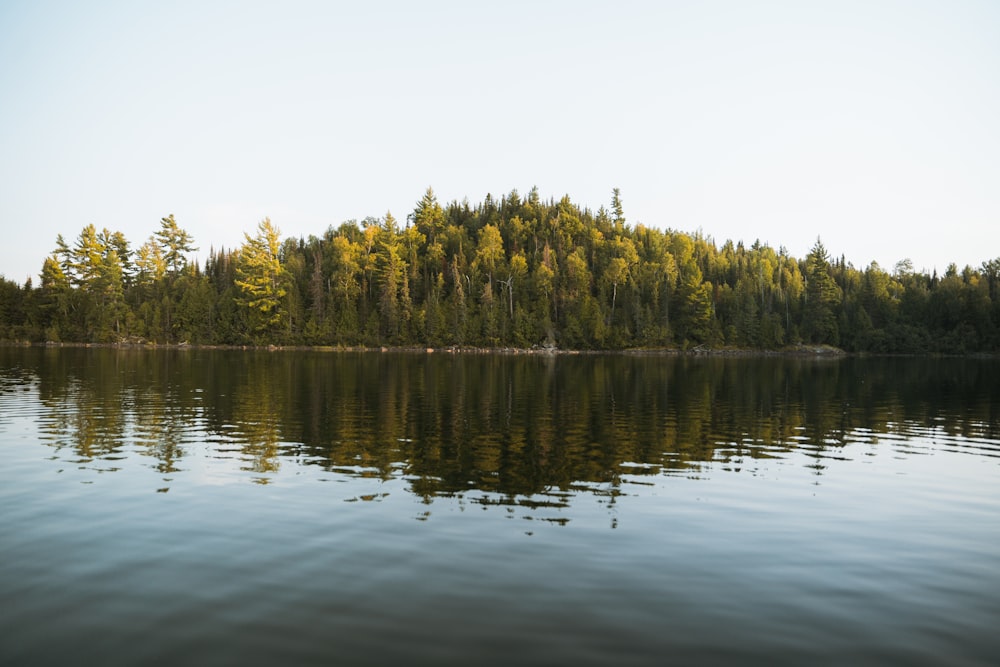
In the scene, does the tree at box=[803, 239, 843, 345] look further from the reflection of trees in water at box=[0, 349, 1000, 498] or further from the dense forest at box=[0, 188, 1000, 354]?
the reflection of trees in water at box=[0, 349, 1000, 498]

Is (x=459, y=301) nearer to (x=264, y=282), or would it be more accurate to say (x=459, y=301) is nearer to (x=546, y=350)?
(x=546, y=350)

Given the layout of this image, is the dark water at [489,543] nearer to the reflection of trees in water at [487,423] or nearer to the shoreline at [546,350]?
the reflection of trees in water at [487,423]

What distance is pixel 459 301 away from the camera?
165000 mm

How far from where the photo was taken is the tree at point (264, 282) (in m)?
160

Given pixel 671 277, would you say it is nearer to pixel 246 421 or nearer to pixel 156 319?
pixel 156 319

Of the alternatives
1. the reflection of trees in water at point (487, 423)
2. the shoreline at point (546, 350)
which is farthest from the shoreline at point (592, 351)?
the reflection of trees in water at point (487, 423)

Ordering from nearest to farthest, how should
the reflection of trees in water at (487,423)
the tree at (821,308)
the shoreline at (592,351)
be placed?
the reflection of trees in water at (487,423) < the shoreline at (592,351) < the tree at (821,308)

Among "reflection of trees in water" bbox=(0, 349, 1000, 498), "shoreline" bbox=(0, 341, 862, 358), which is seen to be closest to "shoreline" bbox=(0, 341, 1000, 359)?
"shoreline" bbox=(0, 341, 862, 358)

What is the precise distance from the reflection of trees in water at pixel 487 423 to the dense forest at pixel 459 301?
103188 mm

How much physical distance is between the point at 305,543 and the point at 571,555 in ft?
18.6

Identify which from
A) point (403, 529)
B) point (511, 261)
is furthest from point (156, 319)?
point (403, 529)

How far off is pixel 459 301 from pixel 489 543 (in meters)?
152

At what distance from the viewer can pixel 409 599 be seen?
10.9 meters

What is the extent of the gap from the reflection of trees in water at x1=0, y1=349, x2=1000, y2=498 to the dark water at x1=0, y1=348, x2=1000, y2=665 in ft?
0.96
